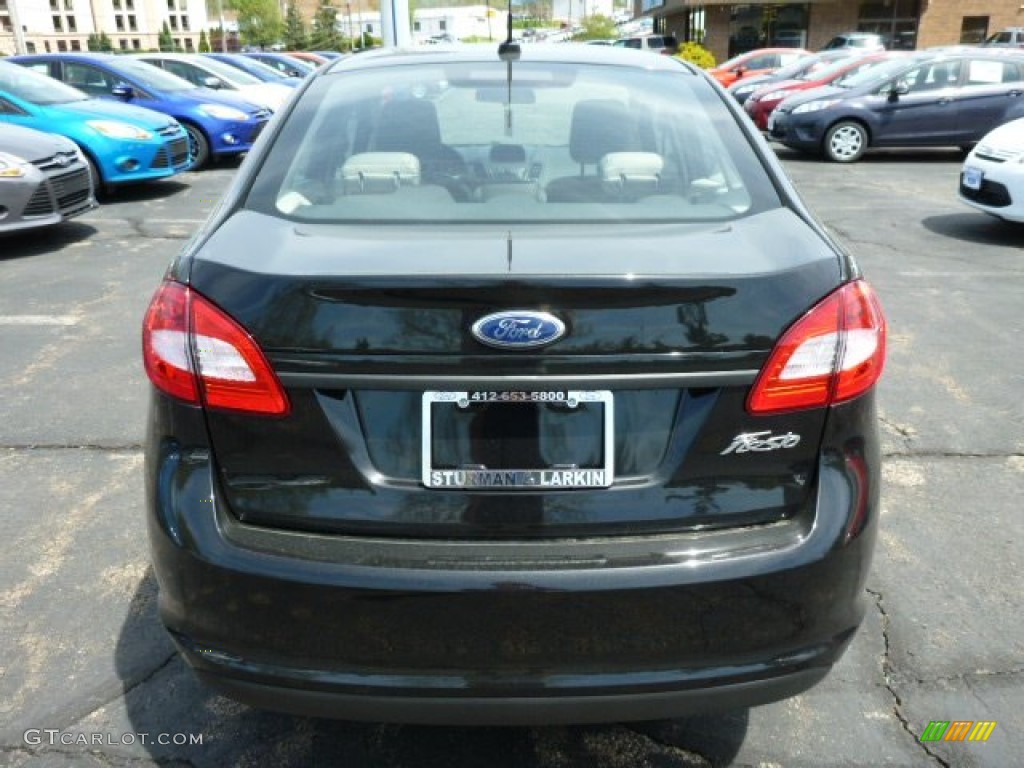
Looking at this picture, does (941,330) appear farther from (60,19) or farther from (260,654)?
(60,19)

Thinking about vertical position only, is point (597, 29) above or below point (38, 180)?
below

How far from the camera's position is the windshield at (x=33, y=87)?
10.2 m

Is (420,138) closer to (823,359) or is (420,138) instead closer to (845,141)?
(823,359)

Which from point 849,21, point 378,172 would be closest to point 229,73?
point 378,172

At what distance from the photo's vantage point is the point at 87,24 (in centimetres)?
10331

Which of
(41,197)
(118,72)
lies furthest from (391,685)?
(118,72)

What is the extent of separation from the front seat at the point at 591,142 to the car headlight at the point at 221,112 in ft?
36.4

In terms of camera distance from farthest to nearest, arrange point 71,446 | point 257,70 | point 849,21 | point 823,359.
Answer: point 849,21 → point 257,70 → point 71,446 → point 823,359

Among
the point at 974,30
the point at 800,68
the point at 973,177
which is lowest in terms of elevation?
the point at 973,177

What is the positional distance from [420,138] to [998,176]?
284 inches

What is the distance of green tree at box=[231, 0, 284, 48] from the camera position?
322 ft

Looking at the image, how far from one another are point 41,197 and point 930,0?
40272 millimetres

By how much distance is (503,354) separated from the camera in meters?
1.86

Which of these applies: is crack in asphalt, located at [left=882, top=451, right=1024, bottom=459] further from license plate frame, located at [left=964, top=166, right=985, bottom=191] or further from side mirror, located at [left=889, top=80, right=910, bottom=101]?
side mirror, located at [left=889, top=80, right=910, bottom=101]
